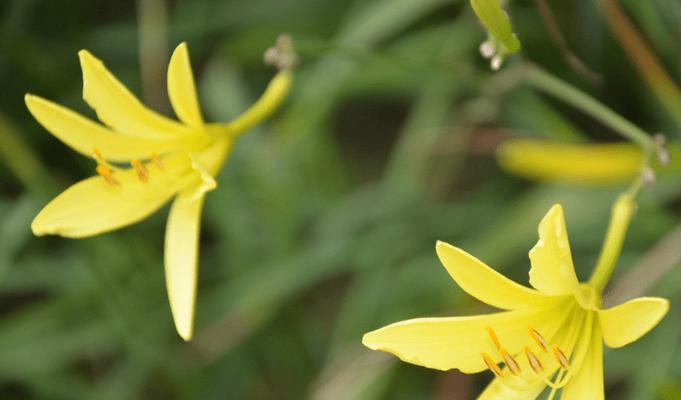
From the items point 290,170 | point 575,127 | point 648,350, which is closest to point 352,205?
point 290,170

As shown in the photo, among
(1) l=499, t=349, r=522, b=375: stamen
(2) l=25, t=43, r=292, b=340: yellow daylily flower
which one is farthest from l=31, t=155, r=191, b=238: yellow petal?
(1) l=499, t=349, r=522, b=375: stamen

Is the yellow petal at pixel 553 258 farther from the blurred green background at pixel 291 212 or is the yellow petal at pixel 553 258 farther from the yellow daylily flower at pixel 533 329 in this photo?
the blurred green background at pixel 291 212

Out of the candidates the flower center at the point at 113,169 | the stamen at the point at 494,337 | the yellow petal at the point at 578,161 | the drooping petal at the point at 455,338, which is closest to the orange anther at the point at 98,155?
the flower center at the point at 113,169

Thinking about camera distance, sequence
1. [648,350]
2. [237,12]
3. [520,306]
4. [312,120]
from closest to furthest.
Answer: [520,306]
[648,350]
[312,120]
[237,12]

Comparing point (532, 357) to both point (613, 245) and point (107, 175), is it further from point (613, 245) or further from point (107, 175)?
point (107, 175)

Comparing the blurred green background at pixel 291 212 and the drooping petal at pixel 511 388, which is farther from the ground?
the blurred green background at pixel 291 212

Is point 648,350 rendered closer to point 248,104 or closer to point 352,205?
point 352,205
